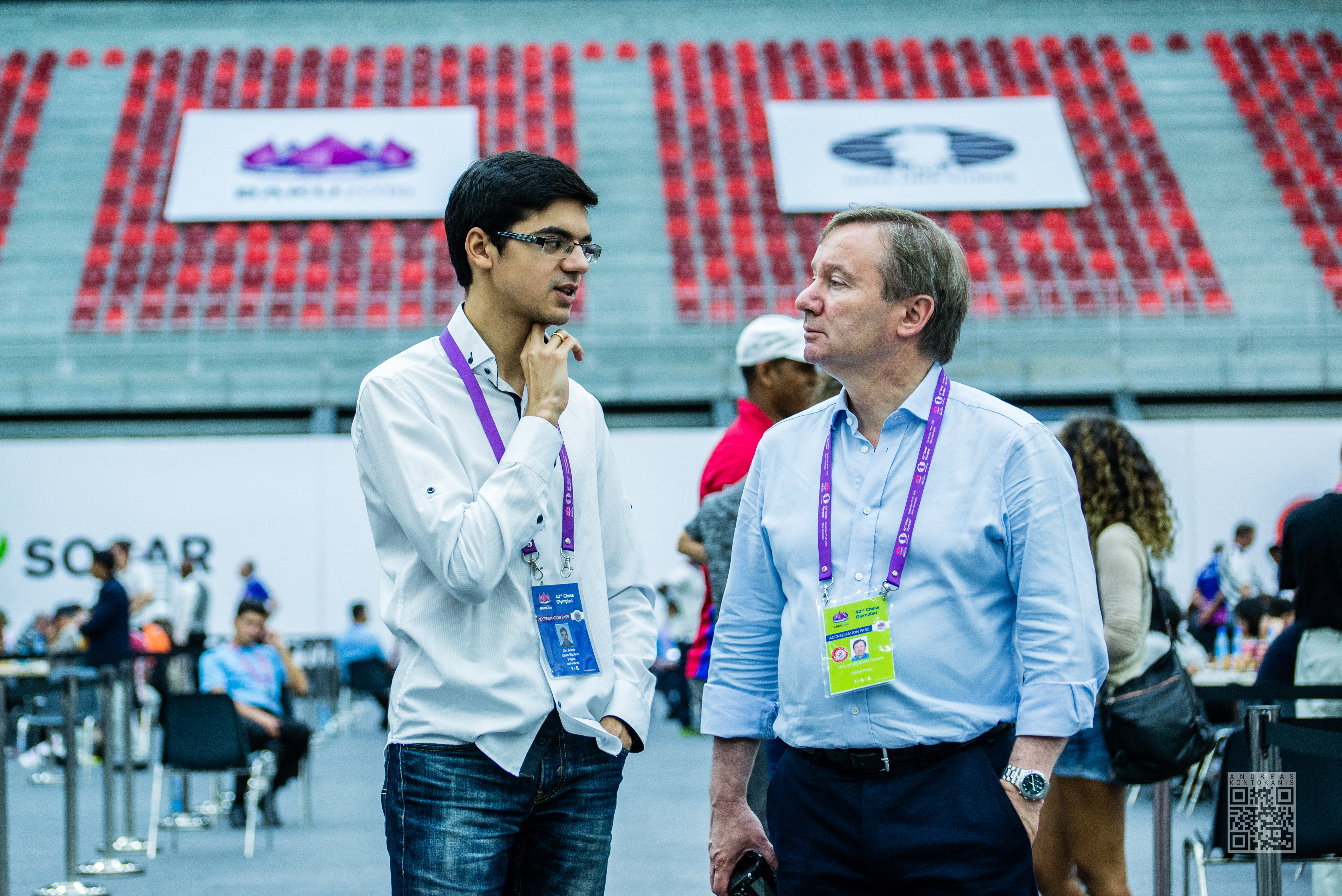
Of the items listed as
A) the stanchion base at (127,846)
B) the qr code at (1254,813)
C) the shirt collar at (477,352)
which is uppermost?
the shirt collar at (477,352)

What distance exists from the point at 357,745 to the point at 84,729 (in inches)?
78.1

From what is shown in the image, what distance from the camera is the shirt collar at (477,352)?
6.08 feet

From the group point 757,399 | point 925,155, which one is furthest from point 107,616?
point 925,155

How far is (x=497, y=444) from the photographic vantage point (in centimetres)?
182

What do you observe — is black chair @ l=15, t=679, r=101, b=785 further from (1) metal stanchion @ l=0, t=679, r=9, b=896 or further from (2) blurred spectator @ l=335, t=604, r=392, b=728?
(1) metal stanchion @ l=0, t=679, r=9, b=896

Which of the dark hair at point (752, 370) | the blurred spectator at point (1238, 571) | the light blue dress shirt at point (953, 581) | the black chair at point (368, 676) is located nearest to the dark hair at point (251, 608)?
the black chair at point (368, 676)

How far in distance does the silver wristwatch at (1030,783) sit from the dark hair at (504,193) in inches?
36.5

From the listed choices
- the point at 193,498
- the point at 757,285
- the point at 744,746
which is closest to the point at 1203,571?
the point at 757,285

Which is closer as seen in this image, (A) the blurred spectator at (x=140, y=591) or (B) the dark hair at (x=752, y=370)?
(B) the dark hair at (x=752, y=370)

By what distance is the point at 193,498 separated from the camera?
12.0 meters

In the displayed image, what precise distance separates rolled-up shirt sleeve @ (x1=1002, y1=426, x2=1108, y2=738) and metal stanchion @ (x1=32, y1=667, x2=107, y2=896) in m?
4.39

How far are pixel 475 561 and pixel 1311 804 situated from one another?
2.64 meters

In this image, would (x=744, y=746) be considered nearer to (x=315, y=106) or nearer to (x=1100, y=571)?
(x=1100, y=571)

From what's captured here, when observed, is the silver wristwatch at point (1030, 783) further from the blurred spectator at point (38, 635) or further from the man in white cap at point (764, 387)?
the blurred spectator at point (38, 635)
